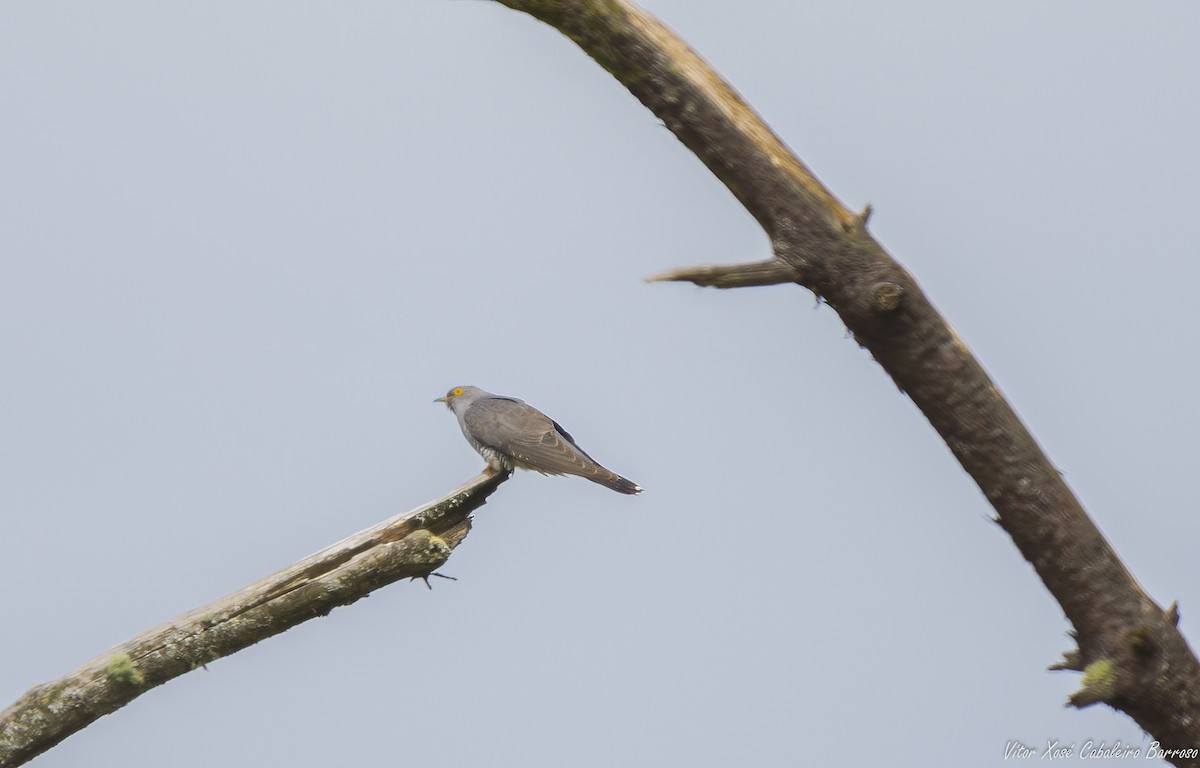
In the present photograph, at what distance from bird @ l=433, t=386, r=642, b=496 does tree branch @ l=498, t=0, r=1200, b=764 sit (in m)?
3.32

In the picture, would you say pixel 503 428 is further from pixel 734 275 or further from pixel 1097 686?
pixel 1097 686

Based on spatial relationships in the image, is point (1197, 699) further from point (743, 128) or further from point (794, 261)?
point (743, 128)

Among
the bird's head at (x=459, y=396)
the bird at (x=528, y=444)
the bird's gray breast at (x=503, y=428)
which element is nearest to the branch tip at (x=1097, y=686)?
the bird at (x=528, y=444)

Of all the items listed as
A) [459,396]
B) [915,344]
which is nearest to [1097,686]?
[915,344]

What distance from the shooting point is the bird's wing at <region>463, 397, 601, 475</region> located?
781cm

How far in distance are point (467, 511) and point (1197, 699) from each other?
11.1ft

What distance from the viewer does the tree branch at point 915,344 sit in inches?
173

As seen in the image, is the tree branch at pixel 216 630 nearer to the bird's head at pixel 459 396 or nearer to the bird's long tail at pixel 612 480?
the bird's long tail at pixel 612 480

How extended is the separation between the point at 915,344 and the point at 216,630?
134 inches

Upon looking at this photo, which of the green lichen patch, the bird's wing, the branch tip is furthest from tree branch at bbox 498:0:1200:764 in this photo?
the bird's wing

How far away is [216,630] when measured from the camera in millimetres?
5344

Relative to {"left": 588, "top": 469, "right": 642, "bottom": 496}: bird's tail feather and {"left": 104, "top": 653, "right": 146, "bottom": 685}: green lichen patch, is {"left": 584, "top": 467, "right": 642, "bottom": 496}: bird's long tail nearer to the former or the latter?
{"left": 588, "top": 469, "right": 642, "bottom": 496}: bird's tail feather

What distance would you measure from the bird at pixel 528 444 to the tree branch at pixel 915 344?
3.32 meters

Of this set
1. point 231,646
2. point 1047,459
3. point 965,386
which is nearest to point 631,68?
point 965,386
